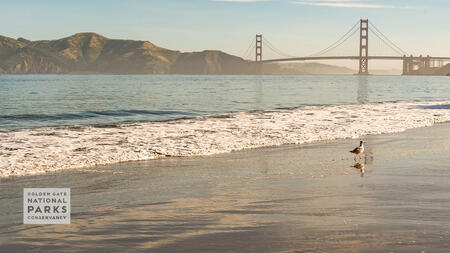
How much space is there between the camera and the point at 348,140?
8.56 meters

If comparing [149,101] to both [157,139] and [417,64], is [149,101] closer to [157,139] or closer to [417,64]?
[157,139]

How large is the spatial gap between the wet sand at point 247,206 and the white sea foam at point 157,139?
637mm

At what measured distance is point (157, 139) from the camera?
8.44 metres

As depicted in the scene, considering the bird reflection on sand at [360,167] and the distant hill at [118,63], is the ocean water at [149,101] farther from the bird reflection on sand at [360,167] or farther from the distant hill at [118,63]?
the distant hill at [118,63]

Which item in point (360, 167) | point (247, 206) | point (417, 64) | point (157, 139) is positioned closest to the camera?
point (247, 206)

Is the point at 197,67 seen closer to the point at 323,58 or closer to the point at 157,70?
the point at 157,70

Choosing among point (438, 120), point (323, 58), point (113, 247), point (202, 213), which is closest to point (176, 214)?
point (202, 213)

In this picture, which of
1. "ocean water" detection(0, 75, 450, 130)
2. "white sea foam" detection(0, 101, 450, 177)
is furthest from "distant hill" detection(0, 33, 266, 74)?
"white sea foam" detection(0, 101, 450, 177)

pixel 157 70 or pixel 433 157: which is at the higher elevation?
pixel 157 70

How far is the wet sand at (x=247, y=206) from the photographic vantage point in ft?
9.48

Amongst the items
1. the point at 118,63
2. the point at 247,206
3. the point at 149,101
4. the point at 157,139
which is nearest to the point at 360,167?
the point at 247,206

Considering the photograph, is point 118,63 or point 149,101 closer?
point 149,101

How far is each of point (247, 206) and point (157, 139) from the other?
16.1 feet

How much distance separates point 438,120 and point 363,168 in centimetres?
823
